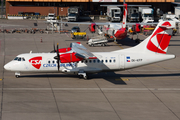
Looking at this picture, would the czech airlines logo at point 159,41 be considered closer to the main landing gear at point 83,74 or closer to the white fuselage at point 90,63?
the white fuselage at point 90,63

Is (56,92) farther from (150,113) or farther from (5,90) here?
(150,113)

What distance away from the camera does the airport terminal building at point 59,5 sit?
313 feet

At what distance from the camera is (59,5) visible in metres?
99.6

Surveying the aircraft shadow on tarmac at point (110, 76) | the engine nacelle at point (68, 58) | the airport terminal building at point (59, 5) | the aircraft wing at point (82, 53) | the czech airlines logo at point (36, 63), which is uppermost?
the airport terminal building at point (59, 5)

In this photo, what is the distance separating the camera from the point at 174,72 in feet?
123

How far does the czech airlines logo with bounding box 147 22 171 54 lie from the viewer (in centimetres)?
3297

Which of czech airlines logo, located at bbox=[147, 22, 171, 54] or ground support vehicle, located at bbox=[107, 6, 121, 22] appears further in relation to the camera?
ground support vehicle, located at bbox=[107, 6, 121, 22]

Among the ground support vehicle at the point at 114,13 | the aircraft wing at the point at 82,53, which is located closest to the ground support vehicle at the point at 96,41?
the aircraft wing at the point at 82,53

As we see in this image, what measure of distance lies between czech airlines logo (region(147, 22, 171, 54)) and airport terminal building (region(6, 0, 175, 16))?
66039 millimetres

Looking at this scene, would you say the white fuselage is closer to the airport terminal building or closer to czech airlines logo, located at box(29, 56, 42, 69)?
czech airlines logo, located at box(29, 56, 42, 69)

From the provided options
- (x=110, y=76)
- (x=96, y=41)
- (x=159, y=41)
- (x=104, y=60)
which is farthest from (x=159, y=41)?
(x=96, y=41)

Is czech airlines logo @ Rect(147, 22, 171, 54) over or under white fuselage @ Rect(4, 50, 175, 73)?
over

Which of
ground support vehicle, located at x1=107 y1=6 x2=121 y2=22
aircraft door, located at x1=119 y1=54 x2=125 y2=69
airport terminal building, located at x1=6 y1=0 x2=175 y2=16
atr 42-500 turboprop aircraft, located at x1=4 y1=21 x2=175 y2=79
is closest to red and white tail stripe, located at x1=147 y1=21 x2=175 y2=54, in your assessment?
atr 42-500 turboprop aircraft, located at x1=4 y1=21 x2=175 y2=79

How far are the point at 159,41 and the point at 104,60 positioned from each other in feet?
21.8
